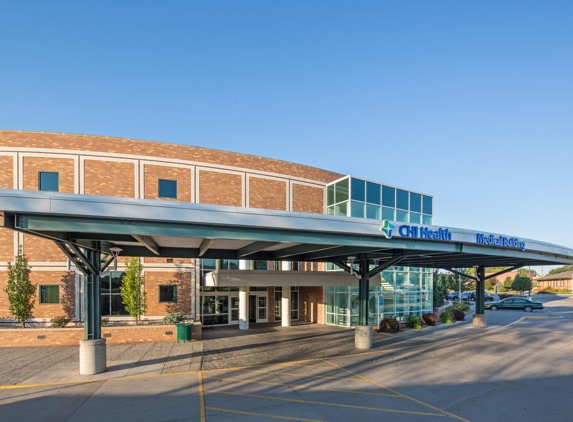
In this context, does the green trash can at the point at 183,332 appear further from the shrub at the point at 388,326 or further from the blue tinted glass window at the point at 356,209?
the blue tinted glass window at the point at 356,209

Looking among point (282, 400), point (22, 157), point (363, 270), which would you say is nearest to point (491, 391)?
point (282, 400)

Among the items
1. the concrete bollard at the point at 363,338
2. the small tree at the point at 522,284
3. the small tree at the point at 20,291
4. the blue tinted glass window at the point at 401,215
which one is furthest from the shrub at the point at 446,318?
the small tree at the point at 522,284

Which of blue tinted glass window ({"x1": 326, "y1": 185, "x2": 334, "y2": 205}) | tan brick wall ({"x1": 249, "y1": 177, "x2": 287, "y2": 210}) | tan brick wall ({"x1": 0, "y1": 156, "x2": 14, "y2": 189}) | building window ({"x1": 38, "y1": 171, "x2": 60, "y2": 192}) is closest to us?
tan brick wall ({"x1": 0, "y1": 156, "x2": 14, "y2": 189})

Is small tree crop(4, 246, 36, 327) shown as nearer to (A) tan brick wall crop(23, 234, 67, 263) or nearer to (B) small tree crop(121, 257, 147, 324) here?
(A) tan brick wall crop(23, 234, 67, 263)

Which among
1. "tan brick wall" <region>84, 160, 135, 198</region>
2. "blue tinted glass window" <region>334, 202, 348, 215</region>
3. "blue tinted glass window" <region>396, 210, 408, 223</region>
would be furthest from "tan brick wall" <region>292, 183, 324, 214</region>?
"tan brick wall" <region>84, 160, 135, 198</region>

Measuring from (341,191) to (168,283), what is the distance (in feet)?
42.9

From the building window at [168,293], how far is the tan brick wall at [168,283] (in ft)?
0.60

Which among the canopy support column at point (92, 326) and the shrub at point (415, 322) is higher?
the canopy support column at point (92, 326)

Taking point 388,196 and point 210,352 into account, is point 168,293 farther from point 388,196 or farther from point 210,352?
point 388,196

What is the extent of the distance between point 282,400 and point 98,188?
17.6 metres

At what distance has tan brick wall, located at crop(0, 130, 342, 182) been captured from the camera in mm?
21766

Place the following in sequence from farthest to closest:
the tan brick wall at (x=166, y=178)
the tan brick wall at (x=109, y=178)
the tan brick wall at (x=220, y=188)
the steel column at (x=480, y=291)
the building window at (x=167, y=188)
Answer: the steel column at (x=480, y=291) → the tan brick wall at (x=220, y=188) → the building window at (x=167, y=188) → the tan brick wall at (x=166, y=178) → the tan brick wall at (x=109, y=178)

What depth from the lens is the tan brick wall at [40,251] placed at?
21.6 meters

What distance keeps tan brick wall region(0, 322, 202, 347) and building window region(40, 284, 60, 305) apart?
148 inches
